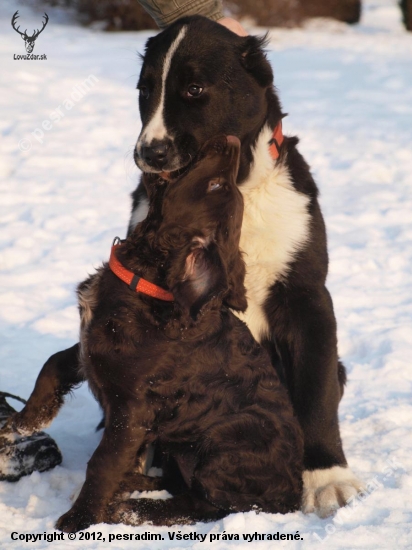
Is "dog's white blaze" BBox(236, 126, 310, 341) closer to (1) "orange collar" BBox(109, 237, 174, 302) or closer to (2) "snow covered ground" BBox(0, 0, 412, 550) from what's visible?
(1) "orange collar" BBox(109, 237, 174, 302)

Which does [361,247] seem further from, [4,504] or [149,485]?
[4,504]

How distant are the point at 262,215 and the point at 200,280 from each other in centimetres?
89

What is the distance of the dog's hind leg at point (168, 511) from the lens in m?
3.04

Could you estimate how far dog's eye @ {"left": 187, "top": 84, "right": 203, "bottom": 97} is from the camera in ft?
11.5

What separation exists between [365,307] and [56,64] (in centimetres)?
672

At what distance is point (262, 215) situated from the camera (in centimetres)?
366

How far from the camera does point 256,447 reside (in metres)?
3.16

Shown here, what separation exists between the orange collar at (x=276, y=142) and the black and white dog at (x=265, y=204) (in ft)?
0.05

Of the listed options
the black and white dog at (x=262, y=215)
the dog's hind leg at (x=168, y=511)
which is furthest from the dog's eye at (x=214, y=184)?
the dog's hind leg at (x=168, y=511)

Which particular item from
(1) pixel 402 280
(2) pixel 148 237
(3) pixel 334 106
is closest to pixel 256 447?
(2) pixel 148 237

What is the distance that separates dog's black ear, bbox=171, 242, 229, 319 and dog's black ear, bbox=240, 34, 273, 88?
1.12 m

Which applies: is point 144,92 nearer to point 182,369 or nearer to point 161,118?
point 161,118

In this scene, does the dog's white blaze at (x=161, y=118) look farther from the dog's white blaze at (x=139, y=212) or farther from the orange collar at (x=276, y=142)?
the orange collar at (x=276, y=142)

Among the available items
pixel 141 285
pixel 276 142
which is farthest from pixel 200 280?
pixel 276 142
